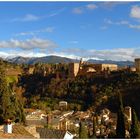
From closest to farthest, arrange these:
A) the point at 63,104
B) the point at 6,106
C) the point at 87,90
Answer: the point at 6,106 < the point at 63,104 < the point at 87,90

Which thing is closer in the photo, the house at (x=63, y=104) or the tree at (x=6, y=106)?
the tree at (x=6, y=106)

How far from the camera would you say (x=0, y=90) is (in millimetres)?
16766

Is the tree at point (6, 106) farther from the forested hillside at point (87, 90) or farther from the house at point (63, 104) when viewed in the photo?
the house at point (63, 104)

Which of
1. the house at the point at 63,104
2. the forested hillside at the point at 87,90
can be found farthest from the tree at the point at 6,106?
the house at the point at 63,104

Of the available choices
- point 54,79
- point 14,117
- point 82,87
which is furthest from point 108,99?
point 14,117

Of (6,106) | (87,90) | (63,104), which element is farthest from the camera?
(87,90)

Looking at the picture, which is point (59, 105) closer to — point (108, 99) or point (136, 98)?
point (108, 99)

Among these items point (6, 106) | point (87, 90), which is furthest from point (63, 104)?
point (6, 106)

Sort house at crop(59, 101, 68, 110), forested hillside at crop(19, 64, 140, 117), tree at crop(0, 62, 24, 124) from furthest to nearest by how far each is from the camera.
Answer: house at crop(59, 101, 68, 110) < forested hillside at crop(19, 64, 140, 117) < tree at crop(0, 62, 24, 124)

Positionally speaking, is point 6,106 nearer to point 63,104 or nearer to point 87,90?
point 63,104

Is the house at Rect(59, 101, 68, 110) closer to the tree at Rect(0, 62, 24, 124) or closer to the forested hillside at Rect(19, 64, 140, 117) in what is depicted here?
the forested hillside at Rect(19, 64, 140, 117)

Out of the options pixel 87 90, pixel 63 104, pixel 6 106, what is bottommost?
pixel 63 104

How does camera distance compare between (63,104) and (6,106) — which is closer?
(6,106)

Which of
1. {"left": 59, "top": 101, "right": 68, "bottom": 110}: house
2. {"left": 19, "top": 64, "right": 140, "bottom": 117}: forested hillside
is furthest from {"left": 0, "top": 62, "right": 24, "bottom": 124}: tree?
{"left": 59, "top": 101, "right": 68, "bottom": 110}: house
